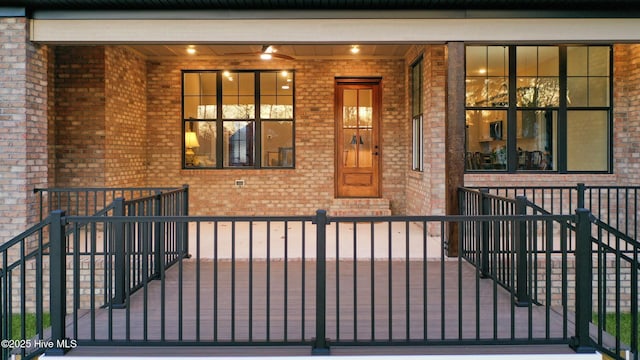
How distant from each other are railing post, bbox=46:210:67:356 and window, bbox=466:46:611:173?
623 centimetres

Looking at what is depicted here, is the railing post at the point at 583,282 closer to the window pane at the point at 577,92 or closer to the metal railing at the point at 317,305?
the metal railing at the point at 317,305

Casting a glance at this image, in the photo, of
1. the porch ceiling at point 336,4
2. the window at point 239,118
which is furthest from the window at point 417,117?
the porch ceiling at point 336,4

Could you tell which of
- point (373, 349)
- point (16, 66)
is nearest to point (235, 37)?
point (16, 66)

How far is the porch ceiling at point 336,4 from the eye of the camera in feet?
21.0

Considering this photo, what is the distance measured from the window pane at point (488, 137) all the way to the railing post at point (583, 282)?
15.8 ft

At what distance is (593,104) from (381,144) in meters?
3.92

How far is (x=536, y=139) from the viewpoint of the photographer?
8422 mm

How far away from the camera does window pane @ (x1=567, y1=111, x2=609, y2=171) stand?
330 inches

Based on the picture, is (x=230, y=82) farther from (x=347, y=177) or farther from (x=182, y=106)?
(x=347, y=177)

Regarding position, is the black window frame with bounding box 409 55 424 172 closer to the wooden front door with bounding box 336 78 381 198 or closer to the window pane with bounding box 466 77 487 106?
the wooden front door with bounding box 336 78 381 198

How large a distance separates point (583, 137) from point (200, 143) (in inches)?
273

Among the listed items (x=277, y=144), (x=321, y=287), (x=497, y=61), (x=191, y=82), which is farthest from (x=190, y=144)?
(x=321, y=287)

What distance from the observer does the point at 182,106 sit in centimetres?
1099

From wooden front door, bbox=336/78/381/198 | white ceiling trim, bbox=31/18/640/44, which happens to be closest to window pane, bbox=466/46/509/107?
white ceiling trim, bbox=31/18/640/44
